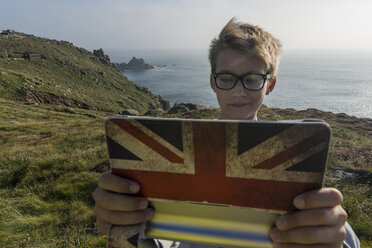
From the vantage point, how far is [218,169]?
1.12 meters

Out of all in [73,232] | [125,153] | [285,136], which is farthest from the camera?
[73,232]

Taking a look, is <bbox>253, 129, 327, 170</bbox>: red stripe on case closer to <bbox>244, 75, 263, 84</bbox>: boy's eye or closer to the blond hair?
<bbox>244, 75, 263, 84</bbox>: boy's eye

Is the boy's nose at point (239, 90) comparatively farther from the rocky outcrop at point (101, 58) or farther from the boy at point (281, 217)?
the rocky outcrop at point (101, 58)

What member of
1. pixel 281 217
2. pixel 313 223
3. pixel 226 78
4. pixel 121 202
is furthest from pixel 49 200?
pixel 313 223

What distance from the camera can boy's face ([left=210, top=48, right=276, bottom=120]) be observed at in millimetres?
2307

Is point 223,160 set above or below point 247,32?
below

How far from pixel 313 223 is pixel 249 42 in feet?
6.17

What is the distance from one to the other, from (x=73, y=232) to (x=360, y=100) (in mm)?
87826

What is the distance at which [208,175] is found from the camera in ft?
3.73

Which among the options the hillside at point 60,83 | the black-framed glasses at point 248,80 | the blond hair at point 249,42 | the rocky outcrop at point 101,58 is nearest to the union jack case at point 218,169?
the black-framed glasses at point 248,80

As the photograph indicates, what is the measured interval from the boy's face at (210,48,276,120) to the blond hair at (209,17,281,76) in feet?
0.22

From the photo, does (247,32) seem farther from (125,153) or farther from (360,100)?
(360,100)

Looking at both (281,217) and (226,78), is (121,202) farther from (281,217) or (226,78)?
(226,78)

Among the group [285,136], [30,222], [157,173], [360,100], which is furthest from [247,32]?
[360,100]
